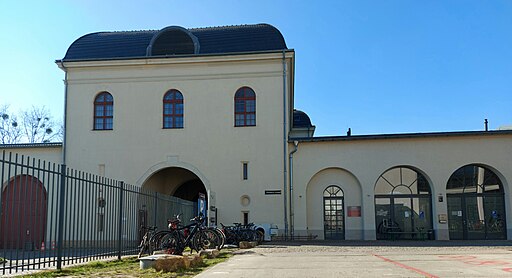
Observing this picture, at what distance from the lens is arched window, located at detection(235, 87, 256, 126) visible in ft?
88.8

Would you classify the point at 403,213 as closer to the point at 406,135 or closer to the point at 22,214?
the point at 406,135

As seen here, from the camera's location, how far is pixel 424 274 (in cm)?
954

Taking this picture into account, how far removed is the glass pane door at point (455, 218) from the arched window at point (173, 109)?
14.0 m

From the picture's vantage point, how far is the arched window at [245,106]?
27.1m

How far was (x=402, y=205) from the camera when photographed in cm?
2636

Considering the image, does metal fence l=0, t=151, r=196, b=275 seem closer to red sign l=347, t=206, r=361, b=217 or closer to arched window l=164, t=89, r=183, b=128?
arched window l=164, t=89, r=183, b=128

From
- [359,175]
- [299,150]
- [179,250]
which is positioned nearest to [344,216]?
[359,175]

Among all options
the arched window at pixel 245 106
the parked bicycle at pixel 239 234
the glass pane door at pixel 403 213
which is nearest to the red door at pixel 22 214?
the parked bicycle at pixel 239 234

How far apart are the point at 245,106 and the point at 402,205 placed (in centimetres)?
924

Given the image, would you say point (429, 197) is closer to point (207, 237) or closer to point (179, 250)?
point (207, 237)

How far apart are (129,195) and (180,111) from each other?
517 inches

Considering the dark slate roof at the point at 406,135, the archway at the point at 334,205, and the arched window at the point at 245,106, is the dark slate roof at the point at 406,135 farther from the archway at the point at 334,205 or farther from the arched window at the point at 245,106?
the arched window at the point at 245,106

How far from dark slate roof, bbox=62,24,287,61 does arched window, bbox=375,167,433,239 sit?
8.68m

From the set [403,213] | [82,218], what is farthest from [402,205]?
[82,218]
